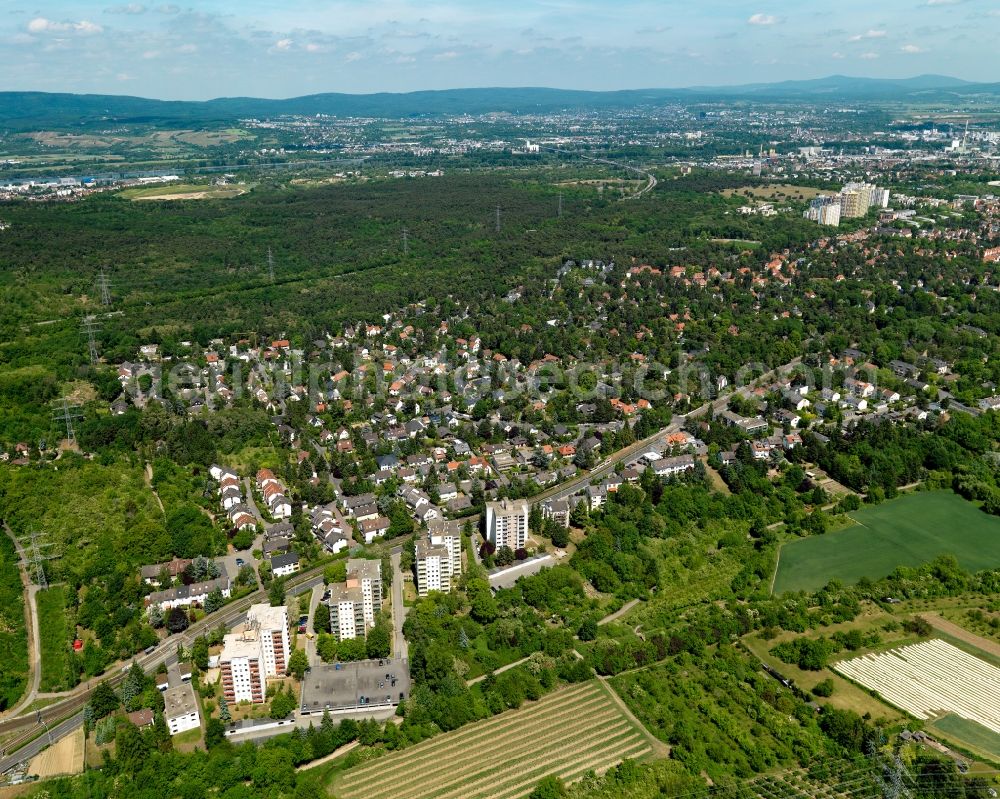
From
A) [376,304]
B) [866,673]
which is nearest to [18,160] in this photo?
[376,304]

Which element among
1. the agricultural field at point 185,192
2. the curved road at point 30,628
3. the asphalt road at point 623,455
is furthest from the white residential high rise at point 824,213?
the curved road at point 30,628

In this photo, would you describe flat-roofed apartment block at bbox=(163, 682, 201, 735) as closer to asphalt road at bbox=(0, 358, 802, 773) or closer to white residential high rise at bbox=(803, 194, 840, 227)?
asphalt road at bbox=(0, 358, 802, 773)

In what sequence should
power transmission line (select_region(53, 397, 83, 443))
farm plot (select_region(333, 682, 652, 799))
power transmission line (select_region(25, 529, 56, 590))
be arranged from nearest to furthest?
farm plot (select_region(333, 682, 652, 799)), power transmission line (select_region(25, 529, 56, 590)), power transmission line (select_region(53, 397, 83, 443))

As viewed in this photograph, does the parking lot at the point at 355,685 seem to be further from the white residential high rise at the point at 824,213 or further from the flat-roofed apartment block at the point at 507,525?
the white residential high rise at the point at 824,213

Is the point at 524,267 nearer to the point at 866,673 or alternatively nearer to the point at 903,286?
the point at 903,286

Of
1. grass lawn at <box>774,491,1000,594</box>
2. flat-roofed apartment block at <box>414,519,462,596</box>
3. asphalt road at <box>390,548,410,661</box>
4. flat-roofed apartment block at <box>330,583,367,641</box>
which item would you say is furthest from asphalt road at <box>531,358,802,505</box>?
flat-roofed apartment block at <box>330,583,367,641</box>
